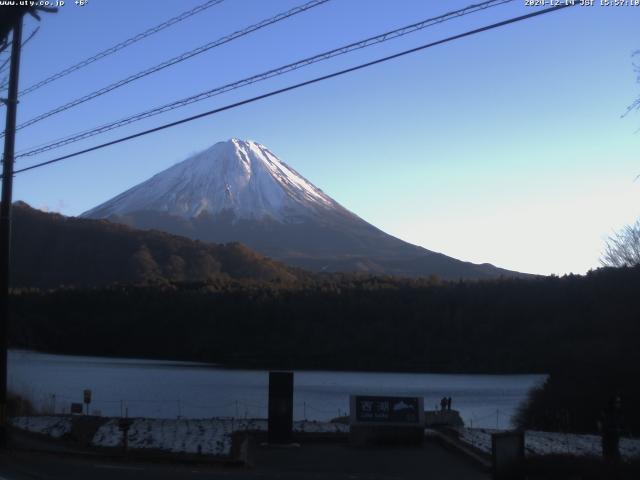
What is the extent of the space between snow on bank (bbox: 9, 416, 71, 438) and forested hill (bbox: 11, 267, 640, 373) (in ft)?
181

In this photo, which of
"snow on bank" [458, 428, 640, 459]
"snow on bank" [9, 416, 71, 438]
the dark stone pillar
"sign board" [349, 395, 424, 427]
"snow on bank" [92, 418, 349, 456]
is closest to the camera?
"snow on bank" [458, 428, 640, 459]

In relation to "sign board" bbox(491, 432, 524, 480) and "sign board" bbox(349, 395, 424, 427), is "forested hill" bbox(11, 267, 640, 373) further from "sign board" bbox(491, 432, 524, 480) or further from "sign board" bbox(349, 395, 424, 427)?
"sign board" bbox(491, 432, 524, 480)

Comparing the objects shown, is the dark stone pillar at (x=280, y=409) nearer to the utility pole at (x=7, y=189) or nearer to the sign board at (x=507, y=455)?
the utility pole at (x=7, y=189)

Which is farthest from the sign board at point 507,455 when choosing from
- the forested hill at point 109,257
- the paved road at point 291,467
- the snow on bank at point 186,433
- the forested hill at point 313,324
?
the forested hill at point 109,257

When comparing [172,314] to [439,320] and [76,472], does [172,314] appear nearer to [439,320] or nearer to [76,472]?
[439,320]

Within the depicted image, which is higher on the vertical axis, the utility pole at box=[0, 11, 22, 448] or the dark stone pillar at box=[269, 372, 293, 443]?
the utility pole at box=[0, 11, 22, 448]

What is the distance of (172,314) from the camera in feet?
305

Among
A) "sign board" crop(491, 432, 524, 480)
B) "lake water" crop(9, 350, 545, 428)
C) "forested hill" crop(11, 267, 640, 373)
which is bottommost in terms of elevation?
"lake water" crop(9, 350, 545, 428)

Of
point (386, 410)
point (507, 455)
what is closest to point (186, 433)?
point (386, 410)

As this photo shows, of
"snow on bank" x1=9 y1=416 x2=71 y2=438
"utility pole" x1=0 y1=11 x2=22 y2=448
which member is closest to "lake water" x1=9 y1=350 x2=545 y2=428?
"snow on bank" x1=9 y1=416 x2=71 y2=438

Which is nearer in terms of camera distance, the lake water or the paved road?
the paved road

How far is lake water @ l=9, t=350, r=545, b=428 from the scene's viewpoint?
1529 inches

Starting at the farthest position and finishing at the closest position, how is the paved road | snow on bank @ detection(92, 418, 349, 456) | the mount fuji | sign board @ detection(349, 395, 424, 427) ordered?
1. the mount fuji
2. sign board @ detection(349, 395, 424, 427)
3. snow on bank @ detection(92, 418, 349, 456)
4. the paved road

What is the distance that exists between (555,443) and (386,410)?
402 cm
